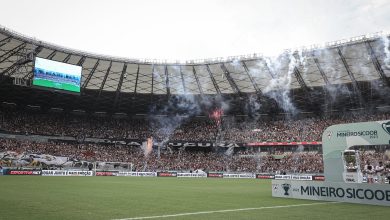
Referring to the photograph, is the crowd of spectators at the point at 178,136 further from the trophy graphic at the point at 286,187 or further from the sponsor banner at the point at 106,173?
the trophy graphic at the point at 286,187

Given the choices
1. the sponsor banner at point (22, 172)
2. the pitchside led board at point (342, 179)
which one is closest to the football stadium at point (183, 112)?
the sponsor banner at point (22, 172)

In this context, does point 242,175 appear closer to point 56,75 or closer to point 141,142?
point 141,142

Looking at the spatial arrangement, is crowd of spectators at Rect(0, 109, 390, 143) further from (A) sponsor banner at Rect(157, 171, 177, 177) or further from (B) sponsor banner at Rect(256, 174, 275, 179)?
(A) sponsor banner at Rect(157, 171, 177, 177)

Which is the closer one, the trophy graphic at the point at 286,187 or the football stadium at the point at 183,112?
the trophy graphic at the point at 286,187

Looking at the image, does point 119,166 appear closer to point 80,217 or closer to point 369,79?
point 369,79

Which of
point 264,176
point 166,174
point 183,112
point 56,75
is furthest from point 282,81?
point 56,75

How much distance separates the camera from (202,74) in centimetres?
5612

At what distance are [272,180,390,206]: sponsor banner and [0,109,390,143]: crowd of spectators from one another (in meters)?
43.5

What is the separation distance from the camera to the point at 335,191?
647 inches

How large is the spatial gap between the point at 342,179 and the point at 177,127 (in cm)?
5783

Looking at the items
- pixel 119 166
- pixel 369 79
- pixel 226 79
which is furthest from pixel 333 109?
pixel 119 166

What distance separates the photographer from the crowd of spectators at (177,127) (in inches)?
2478

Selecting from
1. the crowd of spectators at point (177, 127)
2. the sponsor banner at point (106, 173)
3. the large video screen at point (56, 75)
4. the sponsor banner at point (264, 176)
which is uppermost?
the large video screen at point (56, 75)

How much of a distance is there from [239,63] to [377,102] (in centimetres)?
2670
